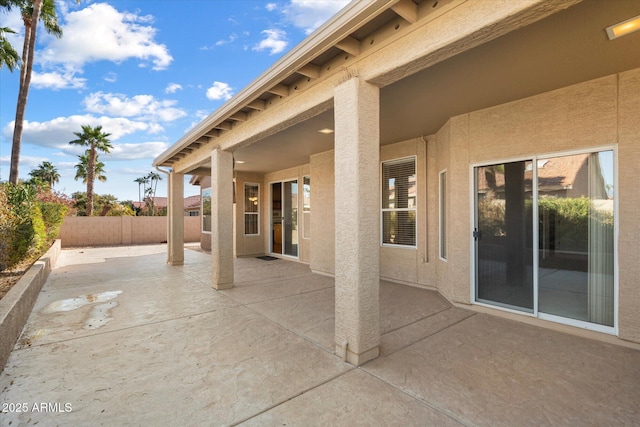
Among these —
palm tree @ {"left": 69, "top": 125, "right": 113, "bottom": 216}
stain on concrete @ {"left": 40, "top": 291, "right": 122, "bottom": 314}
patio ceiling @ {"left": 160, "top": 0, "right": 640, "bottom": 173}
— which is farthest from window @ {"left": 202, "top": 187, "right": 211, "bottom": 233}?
palm tree @ {"left": 69, "top": 125, "right": 113, "bottom": 216}

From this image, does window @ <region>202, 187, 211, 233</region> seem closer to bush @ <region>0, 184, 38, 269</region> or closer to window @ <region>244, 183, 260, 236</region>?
window @ <region>244, 183, 260, 236</region>

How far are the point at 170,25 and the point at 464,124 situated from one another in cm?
985

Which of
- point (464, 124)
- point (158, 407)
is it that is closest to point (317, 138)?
point (464, 124)

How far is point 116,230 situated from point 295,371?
15.4 meters

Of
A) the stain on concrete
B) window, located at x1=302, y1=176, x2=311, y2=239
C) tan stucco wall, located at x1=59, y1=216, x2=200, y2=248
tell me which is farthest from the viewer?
tan stucco wall, located at x1=59, y1=216, x2=200, y2=248

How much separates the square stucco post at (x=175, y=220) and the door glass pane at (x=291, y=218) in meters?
3.18

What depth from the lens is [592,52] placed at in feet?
9.21

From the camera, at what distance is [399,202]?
6.18 meters

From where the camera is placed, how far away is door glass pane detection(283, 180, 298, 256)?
364 inches

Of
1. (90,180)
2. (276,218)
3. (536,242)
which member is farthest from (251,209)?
(90,180)

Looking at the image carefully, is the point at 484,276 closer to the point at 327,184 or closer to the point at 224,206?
the point at 327,184

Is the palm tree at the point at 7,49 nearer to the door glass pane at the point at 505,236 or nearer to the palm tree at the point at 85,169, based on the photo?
the palm tree at the point at 85,169

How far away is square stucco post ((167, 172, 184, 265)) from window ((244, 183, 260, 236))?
225cm

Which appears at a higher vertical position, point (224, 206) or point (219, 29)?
point (219, 29)
